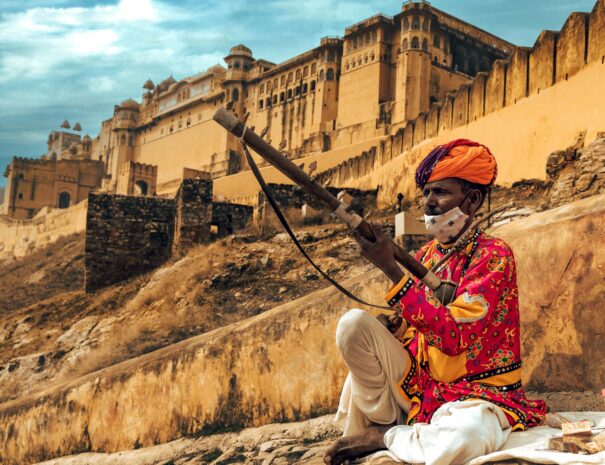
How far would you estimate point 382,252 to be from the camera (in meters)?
2.98

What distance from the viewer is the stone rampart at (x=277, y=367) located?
394 centimetres

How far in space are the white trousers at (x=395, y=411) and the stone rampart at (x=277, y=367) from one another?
1.23 m

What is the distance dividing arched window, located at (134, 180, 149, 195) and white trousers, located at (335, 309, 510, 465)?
40.7 m

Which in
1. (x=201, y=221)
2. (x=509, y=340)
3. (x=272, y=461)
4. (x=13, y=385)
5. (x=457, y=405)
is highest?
(x=201, y=221)

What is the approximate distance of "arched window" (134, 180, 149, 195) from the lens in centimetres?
4288

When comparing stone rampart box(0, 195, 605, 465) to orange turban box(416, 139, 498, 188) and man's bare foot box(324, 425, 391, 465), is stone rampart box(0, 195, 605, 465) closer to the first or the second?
orange turban box(416, 139, 498, 188)

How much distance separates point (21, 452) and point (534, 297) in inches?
210

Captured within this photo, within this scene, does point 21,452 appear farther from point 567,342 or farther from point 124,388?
point 567,342

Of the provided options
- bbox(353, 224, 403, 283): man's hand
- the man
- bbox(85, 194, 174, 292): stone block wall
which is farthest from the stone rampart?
bbox(85, 194, 174, 292): stone block wall

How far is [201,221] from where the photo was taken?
1769 cm

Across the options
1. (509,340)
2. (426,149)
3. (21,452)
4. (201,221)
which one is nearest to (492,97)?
(426,149)

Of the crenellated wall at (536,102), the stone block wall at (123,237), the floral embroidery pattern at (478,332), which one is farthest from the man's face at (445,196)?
the stone block wall at (123,237)

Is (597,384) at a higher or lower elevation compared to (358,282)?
lower

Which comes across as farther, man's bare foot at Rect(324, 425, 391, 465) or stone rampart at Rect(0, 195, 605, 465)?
stone rampart at Rect(0, 195, 605, 465)
